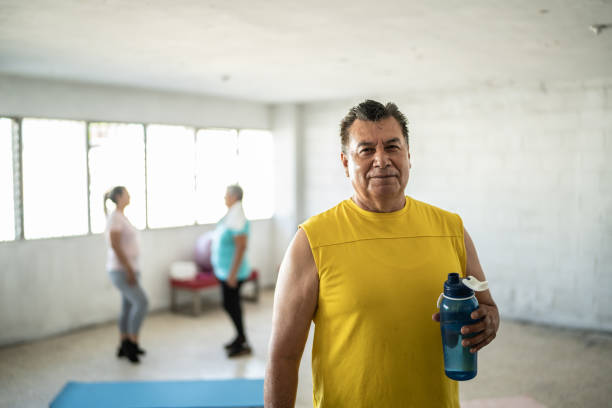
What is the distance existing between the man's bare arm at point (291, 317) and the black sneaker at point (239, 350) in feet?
11.0

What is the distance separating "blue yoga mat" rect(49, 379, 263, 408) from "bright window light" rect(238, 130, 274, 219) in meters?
3.69

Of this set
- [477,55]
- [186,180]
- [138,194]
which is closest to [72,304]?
[138,194]

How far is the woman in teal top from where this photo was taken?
14.8 ft

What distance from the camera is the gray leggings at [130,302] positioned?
450 centimetres

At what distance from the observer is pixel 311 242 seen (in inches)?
59.2

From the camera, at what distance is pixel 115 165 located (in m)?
5.91

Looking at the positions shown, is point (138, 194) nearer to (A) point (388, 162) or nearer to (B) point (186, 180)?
(B) point (186, 180)

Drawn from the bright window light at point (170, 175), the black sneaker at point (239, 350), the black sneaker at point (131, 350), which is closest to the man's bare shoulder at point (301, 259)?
the black sneaker at point (239, 350)

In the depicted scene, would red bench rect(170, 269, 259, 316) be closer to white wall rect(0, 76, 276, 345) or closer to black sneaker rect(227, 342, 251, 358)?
white wall rect(0, 76, 276, 345)

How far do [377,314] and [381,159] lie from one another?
0.43 metres

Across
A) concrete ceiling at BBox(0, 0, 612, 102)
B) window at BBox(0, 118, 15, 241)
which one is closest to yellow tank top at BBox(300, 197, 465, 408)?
concrete ceiling at BBox(0, 0, 612, 102)

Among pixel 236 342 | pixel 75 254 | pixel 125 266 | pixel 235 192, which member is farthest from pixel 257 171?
pixel 125 266

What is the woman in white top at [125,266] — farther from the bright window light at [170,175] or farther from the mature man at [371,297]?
the mature man at [371,297]

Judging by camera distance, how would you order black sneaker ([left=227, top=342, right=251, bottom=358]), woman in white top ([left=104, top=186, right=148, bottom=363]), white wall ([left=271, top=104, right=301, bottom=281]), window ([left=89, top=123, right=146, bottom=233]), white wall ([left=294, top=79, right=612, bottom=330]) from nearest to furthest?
woman in white top ([left=104, top=186, right=148, bottom=363])
black sneaker ([left=227, top=342, right=251, bottom=358])
white wall ([left=294, top=79, right=612, bottom=330])
window ([left=89, top=123, right=146, bottom=233])
white wall ([left=271, top=104, right=301, bottom=281])
